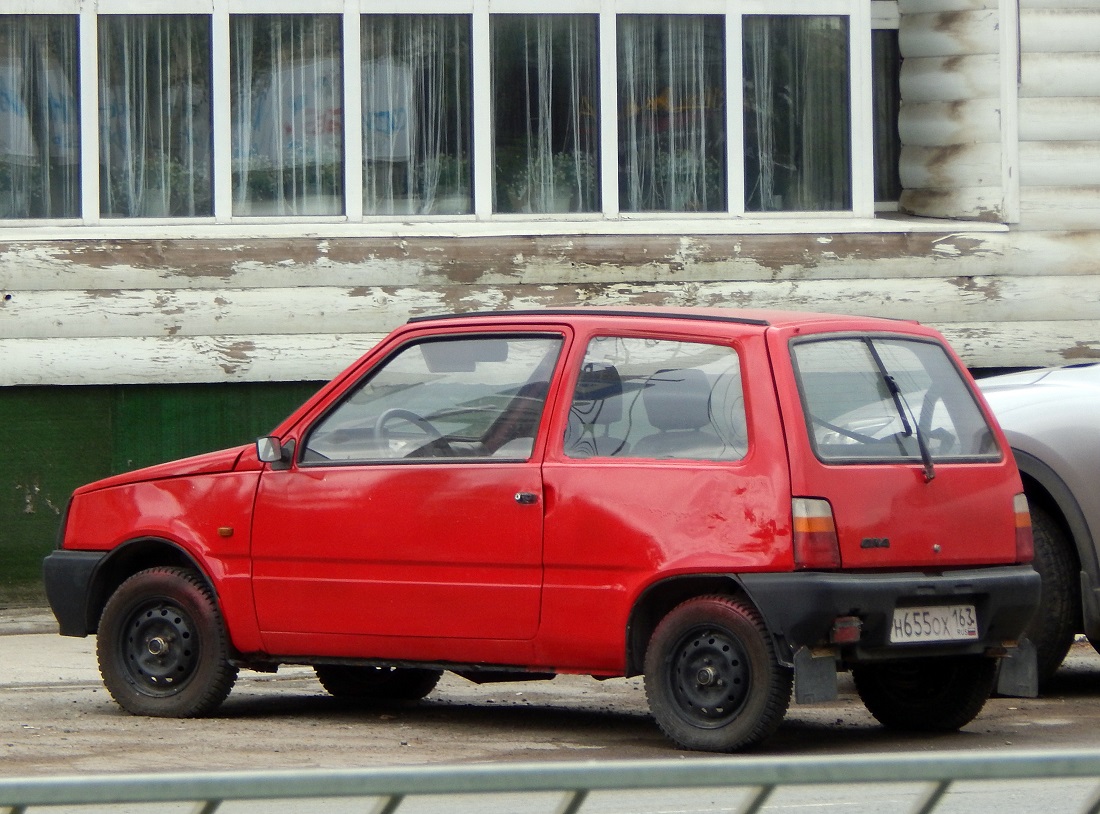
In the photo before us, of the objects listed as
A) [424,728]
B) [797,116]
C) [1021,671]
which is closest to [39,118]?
[797,116]

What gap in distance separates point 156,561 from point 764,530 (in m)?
2.85

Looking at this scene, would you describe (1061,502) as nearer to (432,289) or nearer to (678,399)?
(678,399)

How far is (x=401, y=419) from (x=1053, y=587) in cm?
295

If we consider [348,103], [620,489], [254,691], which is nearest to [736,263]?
[348,103]

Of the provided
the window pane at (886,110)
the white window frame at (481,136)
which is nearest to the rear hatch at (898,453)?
the white window frame at (481,136)

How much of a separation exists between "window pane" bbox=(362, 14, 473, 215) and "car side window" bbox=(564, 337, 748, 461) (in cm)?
621

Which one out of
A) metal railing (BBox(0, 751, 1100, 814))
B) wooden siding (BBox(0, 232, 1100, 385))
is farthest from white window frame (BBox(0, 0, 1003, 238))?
metal railing (BBox(0, 751, 1100, 814))

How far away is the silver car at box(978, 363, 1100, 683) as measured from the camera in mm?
8594

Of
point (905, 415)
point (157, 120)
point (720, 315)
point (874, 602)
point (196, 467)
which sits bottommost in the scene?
point (874, 602)

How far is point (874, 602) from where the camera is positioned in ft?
22.7

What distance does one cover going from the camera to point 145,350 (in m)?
12.8

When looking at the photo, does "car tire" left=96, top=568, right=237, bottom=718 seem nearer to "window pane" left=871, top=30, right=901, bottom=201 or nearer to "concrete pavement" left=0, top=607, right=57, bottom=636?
"concrete pavement" left=0, top=607, right=57, bottom=636

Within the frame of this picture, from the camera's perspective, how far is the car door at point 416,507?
7.42 m

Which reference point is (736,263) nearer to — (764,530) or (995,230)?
(995,230)
